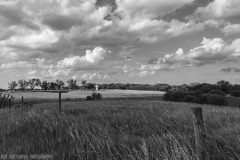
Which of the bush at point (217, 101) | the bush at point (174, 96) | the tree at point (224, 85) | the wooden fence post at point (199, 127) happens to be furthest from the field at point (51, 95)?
the wooden fence post at point (199, 127)

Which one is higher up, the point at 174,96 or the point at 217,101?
the point at 174,96

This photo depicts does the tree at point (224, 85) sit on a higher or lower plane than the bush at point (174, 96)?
higher

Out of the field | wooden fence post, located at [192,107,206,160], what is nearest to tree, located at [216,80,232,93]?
the field

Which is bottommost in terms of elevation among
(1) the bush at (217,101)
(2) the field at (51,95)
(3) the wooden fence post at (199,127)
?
(1) the bush at (217,101)

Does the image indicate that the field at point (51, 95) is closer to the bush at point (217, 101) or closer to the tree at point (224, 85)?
the bush at point (217, 101)

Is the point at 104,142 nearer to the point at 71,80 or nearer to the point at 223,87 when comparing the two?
the point at 223,87

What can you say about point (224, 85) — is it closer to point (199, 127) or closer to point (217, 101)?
point (217, 101)

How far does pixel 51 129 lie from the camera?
284 inches

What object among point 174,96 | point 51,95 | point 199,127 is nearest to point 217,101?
point 174,96

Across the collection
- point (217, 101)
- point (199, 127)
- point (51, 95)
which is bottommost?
point (217, 101)

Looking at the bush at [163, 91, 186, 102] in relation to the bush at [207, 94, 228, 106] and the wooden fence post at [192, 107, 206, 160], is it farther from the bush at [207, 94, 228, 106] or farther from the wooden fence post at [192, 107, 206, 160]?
the wooden fence post at [192, 107, 206, 160]

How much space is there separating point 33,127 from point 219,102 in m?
54.9

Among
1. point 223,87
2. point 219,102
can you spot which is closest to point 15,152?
point 219,102

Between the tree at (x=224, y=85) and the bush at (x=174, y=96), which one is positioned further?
the tree at (x=224, y=85)
